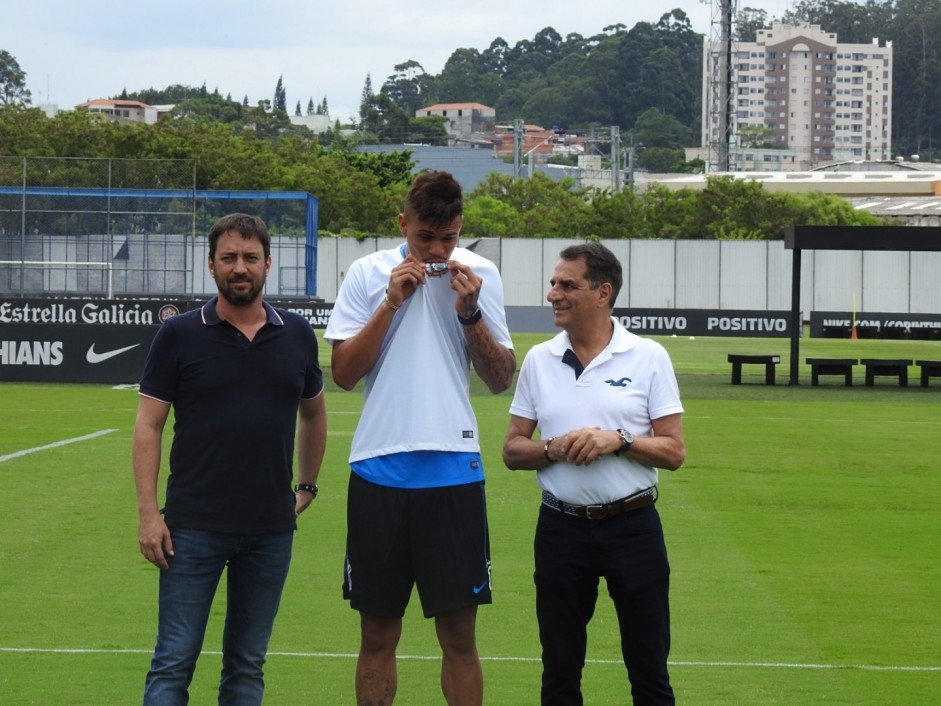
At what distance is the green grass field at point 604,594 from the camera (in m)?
7.25

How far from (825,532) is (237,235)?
24.8 ft

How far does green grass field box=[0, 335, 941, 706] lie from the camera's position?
725cm

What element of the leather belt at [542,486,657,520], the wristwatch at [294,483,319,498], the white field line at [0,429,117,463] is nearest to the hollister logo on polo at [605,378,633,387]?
the leather belt at [542,486,657,520]

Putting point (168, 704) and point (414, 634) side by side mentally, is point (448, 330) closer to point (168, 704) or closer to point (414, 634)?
point (168, 704)

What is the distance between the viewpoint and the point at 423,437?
5.42 meters

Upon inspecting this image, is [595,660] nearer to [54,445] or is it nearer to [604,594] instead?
[604,594]

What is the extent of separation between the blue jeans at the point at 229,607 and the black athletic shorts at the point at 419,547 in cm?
30

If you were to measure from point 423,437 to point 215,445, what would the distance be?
0.72 metres

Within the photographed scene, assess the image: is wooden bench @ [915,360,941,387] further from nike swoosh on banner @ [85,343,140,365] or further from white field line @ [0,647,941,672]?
white field line @ [0,647,941,672]

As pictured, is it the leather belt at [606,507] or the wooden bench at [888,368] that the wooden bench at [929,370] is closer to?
the wooden bench at [888,368]

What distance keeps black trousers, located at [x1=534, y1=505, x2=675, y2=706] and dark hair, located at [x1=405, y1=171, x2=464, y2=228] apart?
115 cm

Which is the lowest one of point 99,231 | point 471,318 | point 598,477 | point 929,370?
point 929,370

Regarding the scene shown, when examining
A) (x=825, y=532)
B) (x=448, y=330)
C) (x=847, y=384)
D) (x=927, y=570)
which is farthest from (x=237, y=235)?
(x=847, y=384)

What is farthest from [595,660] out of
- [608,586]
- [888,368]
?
[888,368]
